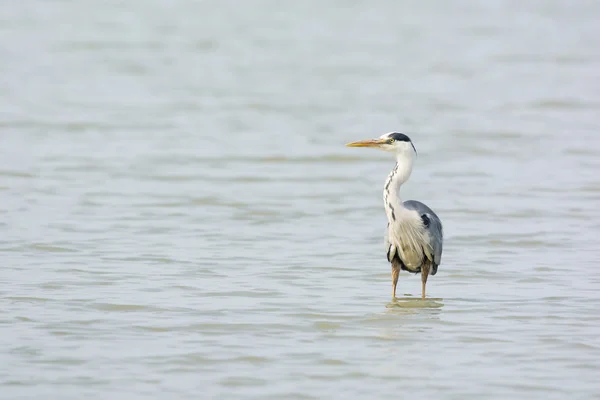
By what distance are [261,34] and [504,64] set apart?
290 inches

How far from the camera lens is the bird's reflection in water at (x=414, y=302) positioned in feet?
31.4

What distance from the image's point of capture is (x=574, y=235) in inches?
480

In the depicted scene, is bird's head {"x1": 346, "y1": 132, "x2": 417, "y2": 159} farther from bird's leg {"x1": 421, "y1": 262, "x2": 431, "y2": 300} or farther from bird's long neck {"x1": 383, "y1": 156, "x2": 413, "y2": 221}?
bird's leg {"x1": 421, "y1": 262, "x2": 431, "y2": 300}

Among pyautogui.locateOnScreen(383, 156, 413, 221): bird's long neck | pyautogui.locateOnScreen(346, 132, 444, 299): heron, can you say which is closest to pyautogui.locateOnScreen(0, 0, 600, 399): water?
pyautogui.locateOnScreen(346, 132, 444, 299): heron

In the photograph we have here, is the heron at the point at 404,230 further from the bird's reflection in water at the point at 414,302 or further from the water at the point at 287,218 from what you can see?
the water at the point at 287,218

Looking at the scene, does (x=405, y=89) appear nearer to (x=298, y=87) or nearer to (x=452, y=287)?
(x=298, y=87)

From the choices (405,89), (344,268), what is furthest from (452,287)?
(405,89)

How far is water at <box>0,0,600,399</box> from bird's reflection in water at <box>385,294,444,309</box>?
0.03 m

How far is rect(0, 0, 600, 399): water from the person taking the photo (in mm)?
7809

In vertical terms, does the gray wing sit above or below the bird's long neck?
below

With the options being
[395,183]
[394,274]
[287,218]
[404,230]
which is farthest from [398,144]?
[287,218]

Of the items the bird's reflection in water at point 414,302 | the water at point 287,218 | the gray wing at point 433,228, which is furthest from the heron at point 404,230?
the water at point 287,218

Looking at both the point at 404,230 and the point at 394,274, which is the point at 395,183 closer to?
the point at 404,230

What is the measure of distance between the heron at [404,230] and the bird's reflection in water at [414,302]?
4.6 inches
